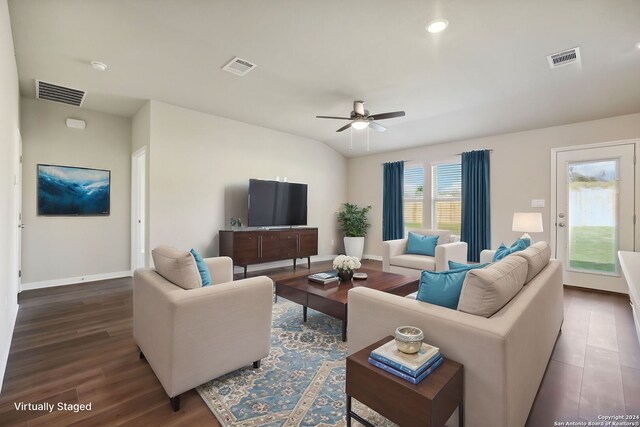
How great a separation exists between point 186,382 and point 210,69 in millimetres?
3162

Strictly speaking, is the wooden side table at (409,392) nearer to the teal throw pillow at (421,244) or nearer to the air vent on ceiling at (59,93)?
the teal throw pillow at (421,244)

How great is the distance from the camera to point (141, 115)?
464 cm

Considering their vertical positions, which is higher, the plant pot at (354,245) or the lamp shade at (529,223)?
the lamp shade at (529,223)

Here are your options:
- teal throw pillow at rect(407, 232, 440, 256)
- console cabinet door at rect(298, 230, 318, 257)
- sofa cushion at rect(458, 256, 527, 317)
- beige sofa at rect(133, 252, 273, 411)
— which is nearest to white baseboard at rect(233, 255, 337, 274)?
console cabinet door at rect(298, 230, 318, 257)

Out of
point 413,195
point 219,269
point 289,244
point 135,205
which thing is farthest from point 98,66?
point 413,195

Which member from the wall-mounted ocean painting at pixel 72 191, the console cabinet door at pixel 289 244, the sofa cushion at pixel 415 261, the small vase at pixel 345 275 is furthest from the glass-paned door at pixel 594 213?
the wall-mounted ocean painting at pixel 72 191

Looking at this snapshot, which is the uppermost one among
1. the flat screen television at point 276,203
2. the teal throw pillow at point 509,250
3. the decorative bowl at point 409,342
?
the flat screen television at point 276,203

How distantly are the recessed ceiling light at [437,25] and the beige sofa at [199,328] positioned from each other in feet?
8.18

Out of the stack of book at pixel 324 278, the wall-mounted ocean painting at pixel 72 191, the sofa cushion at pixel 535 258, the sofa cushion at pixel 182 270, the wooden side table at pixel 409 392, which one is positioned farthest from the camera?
the wall-mounted ocean painting at pixel 72 191

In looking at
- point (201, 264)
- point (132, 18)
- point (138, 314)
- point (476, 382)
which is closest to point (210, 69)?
point (132, 18)

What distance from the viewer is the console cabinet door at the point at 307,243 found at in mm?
5688

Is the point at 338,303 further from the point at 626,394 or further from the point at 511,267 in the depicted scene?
the point at 626,394

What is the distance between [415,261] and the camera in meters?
4.34

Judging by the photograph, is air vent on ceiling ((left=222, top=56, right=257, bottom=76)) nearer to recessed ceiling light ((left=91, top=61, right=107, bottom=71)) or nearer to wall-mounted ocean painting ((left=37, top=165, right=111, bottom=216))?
recessed ceiling light ((left=91, top=61, right=107, bottom=71))
